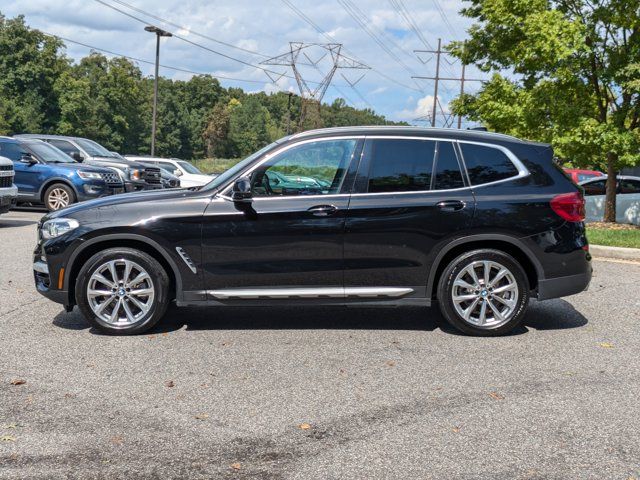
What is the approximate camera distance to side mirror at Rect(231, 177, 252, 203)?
6078 millimetres

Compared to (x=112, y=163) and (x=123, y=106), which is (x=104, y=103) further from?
(x=112, y=163)

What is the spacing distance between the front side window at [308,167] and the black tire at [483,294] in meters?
1.28

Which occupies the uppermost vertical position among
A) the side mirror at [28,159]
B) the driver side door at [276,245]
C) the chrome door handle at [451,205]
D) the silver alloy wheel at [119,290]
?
the side mirror at [28,159]

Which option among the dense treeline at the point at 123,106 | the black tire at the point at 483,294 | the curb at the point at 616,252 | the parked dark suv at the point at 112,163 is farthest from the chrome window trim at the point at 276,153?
the dense treeline at the point at 123,106

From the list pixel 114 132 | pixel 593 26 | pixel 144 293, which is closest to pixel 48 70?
pixel 114 132

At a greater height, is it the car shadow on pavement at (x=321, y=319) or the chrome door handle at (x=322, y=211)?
the chrome door handle at (x=322, y=211)

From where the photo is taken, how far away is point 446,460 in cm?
377

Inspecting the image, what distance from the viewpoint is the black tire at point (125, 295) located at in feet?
20.5

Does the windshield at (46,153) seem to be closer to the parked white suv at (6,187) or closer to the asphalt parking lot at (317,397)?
the parked white suv at (6,187)

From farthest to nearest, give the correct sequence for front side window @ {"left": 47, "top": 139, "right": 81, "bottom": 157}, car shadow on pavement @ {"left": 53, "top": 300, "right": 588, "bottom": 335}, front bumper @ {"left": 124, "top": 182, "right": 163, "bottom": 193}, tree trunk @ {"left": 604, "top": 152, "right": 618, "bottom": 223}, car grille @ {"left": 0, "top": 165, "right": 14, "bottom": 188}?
front side window @ {"left": 47, "top": 139, "right": 81, "bottom": 157}
front bumper @ {"left": 124, "top": 182, "right": 163, "bottom": 193}
tree trunk @ {"left": 604, "top": 152, "right": 618, "bottom": 223}
car grille @ {"left": 0, "top": 165, "right": 14, "bottom": 188}
car shadow on pavement @ {"left": 53, "top": 300, "right": 588, "bottom": 335}

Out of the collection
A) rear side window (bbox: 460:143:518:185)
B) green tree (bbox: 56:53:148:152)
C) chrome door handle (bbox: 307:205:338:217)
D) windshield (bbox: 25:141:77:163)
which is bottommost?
chrome door handle (bbox: 307:205:338:217)

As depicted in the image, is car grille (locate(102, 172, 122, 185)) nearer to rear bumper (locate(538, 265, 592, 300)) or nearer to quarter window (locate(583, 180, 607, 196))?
rear bumper (locate(538, 265, 592, 300))

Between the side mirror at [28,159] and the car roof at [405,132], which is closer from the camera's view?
the car roof at [405,132]

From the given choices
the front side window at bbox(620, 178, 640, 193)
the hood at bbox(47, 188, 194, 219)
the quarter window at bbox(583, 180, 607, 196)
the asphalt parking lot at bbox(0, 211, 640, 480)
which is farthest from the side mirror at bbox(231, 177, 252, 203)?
the quarter window at bbox(583, 180, 607, 196)
